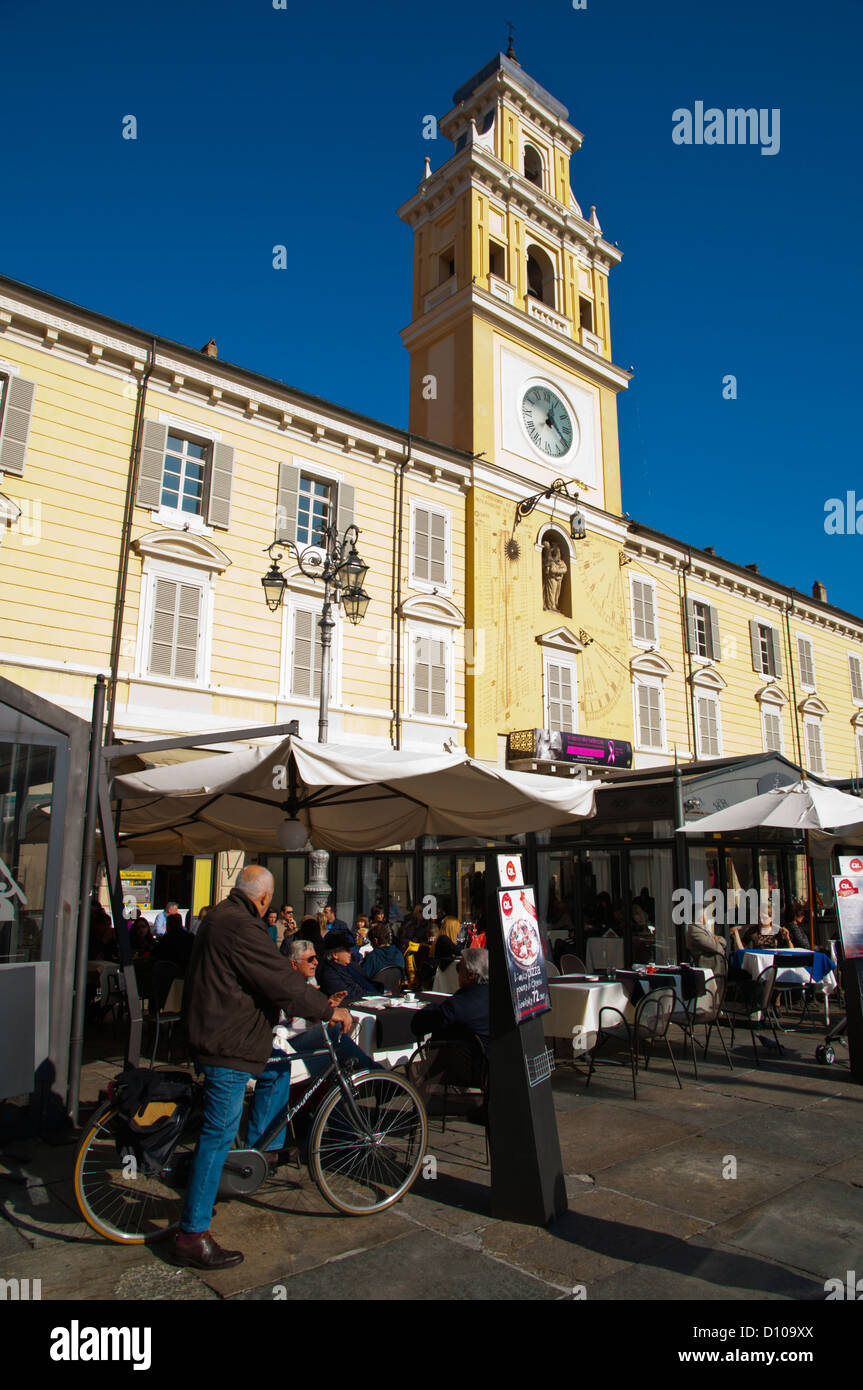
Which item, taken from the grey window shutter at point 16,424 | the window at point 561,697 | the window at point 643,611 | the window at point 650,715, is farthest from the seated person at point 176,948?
the window at point 643,611

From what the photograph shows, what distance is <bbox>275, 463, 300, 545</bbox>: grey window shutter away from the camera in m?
18.3

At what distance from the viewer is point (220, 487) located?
689 inches

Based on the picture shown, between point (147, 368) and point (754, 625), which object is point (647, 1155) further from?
point (754, 625)

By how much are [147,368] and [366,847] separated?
37.4 ft

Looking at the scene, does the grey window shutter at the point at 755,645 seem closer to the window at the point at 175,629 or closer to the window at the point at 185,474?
the window at the point at 185,474

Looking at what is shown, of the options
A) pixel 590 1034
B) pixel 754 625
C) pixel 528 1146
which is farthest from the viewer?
pixel 754 625

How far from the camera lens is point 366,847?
34.0ft

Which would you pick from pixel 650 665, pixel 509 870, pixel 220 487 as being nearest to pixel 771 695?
pixel 650 665

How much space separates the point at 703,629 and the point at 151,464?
17928mm

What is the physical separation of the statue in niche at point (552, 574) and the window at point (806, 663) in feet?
41.3

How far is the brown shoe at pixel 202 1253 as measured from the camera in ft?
12.5

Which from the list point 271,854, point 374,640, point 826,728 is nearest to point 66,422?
point 374,640

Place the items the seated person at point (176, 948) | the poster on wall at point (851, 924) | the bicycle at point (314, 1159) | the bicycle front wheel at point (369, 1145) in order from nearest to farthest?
the bicycle at point (314, 1159) < the bicycle front wheel at point (369, 1145) < the poster on wall at point (851, 924) < the seated person at point (176, 948)

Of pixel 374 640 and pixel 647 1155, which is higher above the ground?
pixel 374 640
